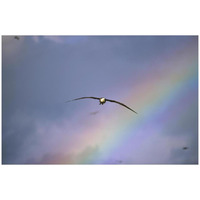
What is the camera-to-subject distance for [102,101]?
14297mm
